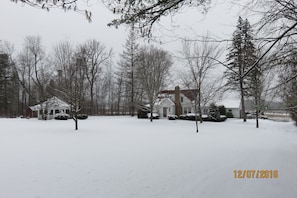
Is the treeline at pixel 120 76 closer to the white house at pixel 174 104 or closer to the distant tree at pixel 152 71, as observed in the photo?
the distant tree at pixel 152 71

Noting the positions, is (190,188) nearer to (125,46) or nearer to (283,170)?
(283,170)

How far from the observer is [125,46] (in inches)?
1374

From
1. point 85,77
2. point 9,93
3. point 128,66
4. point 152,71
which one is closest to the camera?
point 152,71

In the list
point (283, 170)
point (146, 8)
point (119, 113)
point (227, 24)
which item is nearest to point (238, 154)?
point (283, 170)

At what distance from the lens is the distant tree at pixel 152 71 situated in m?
23.7

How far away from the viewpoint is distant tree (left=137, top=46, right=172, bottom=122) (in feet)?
77.8

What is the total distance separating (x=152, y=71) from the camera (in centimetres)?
2412


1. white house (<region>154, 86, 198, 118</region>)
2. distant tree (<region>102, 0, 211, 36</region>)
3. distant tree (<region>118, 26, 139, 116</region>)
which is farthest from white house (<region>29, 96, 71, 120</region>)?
Result: distant tree (<region>102, 0, 211, 36</region>)

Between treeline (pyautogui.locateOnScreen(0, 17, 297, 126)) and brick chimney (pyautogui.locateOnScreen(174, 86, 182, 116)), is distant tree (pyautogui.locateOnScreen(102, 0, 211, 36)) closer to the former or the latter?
treeline (pyautogui.locateOnScreen(0, 17, 297, 126))

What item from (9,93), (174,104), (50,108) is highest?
(9,93)

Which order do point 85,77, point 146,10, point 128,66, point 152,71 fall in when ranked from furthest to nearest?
point 128,66 → point 85,77 → point 152,71 → point 146,10
